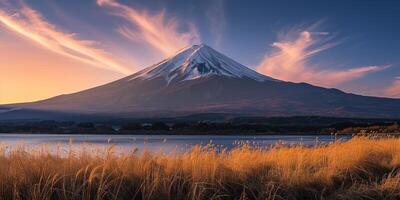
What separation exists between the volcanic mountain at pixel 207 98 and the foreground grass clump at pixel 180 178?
365ft

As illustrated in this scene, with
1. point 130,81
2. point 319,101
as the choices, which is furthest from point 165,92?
point 319,101

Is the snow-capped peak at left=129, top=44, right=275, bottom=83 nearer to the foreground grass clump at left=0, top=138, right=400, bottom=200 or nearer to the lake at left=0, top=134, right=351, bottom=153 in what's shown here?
the lake at left=0, top=134, right=351, bottom=153

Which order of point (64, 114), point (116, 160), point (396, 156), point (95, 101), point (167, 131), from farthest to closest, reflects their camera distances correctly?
point (95, 101), point (64, 114), point (167, 131), point (396, 156), point (116, 160)

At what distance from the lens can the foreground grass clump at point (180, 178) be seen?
7391 millimetres

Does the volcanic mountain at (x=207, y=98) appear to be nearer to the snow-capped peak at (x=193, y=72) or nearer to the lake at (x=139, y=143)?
the snow-capped peak at (x=193, y=72)

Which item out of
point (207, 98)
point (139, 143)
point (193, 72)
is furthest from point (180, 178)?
point (193, 72)

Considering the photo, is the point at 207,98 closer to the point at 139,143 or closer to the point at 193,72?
the point at 193,72

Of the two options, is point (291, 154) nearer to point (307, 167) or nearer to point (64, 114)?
point (307, 167)

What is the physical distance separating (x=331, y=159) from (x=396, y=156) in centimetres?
180

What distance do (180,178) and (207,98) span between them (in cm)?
15210

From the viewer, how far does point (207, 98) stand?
160 metres

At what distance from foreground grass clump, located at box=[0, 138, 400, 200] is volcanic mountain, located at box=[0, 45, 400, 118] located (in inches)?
4382

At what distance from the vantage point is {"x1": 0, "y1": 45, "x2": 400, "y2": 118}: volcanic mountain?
135500mm

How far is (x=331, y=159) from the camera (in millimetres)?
10750
